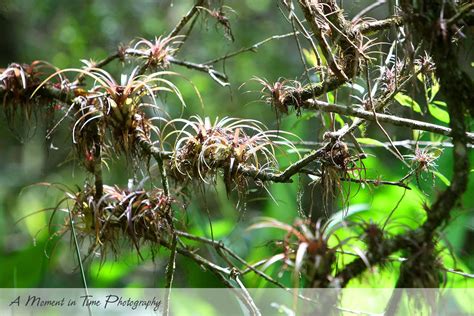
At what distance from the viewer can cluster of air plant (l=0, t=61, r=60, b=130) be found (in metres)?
1.19

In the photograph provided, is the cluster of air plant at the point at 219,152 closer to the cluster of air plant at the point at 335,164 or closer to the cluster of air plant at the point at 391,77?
the cluster of air plant at the point at 335,164

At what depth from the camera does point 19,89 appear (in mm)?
1193

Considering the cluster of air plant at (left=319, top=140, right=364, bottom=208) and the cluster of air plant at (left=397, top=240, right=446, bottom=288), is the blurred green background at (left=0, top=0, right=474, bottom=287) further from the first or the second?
the cluster of air plant at (left=397, top=240, right=446, bottom=288)

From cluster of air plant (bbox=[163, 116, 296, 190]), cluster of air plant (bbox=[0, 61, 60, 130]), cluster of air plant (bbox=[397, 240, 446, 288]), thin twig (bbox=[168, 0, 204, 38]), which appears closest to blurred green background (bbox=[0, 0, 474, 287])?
thin twig (bbox=[168, 0, 204, 38])

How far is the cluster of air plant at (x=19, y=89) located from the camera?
1.19 meters

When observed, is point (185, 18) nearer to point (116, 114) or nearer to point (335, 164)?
point (116, 114)

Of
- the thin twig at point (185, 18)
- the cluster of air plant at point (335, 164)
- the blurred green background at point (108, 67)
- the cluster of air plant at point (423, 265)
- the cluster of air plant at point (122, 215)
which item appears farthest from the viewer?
the blurred green background at point (108, 67)

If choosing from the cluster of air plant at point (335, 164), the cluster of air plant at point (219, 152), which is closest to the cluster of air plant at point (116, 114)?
the cluster of air plant at point (219, 152)

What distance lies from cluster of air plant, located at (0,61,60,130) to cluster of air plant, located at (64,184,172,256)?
22 cm

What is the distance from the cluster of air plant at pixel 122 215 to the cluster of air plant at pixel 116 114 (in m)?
0.07

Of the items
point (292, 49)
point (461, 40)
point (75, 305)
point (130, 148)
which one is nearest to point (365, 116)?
point (461, 40)

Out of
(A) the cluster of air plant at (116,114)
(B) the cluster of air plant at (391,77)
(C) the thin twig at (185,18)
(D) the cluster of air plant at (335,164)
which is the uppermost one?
(C) the thin twig at (185,18)

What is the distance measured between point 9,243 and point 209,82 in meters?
1.17

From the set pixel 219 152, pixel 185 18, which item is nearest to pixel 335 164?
pixel 219 152
